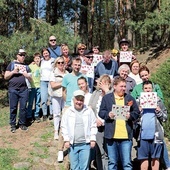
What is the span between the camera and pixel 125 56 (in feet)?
24.3

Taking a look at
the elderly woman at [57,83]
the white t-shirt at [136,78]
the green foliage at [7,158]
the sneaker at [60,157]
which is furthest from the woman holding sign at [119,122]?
the green foliage at [7,158]

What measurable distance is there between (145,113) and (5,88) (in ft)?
35.4

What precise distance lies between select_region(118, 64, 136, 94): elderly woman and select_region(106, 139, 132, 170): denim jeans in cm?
126

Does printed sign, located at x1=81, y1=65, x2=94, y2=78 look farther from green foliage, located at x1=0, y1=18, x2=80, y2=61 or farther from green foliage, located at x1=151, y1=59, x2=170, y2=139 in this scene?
green foliage, located at x1=0, y1=18, x2=80, y2=61

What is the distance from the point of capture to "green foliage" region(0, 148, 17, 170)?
6.09 metres

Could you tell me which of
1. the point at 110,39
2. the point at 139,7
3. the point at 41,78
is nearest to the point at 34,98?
the point at 41,78

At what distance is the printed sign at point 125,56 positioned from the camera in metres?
7.34

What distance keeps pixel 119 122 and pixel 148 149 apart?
0.70 meters

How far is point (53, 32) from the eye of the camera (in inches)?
410

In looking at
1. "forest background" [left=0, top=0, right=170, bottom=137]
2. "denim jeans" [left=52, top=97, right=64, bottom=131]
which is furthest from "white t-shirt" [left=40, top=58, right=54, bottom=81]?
"forest background" [left=0, top=0, right=170, bottom=137]

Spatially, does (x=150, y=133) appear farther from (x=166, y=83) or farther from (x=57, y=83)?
(x=166, y=83)

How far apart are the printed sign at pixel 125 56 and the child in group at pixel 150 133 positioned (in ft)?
7.85

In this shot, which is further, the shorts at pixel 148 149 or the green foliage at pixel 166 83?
the green foliage at pixel 166 83

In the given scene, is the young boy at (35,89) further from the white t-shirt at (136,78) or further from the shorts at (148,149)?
the shorts at (148,149)
